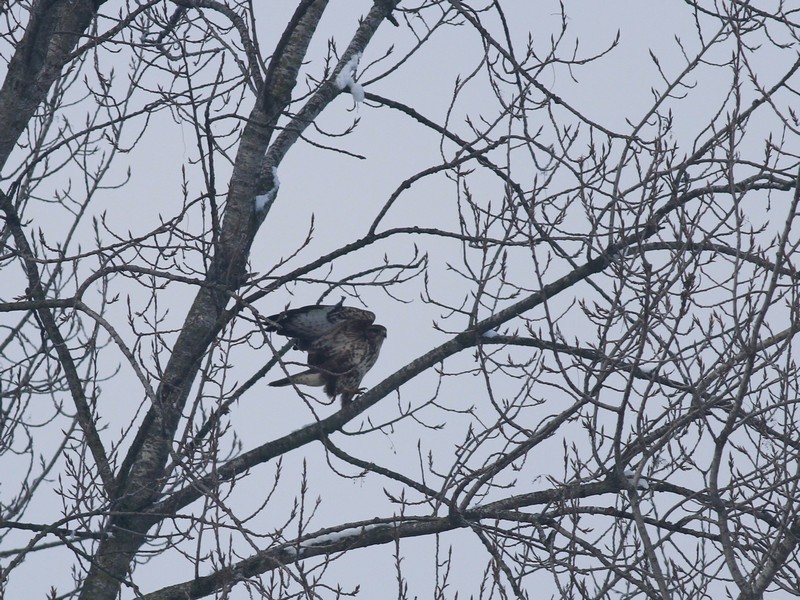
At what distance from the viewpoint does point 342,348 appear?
6.62 m

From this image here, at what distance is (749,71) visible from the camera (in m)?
4.55

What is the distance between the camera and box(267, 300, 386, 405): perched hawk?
20.8 ft

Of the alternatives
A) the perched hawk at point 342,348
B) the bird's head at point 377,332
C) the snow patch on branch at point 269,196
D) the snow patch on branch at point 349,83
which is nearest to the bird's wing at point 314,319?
the perched hawk at point 342,348

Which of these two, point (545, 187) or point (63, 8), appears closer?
point (63, 8)

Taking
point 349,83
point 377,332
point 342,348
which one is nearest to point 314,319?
point 342,348

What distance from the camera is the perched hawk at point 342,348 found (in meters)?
6.35

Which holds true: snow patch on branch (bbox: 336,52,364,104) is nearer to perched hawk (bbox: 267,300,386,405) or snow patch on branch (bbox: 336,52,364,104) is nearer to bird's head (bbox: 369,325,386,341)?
perched hawk (bbox: 267,300,386,405)

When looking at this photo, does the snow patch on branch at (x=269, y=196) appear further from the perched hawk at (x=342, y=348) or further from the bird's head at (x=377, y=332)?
the bird's head at (x=377, y=332)

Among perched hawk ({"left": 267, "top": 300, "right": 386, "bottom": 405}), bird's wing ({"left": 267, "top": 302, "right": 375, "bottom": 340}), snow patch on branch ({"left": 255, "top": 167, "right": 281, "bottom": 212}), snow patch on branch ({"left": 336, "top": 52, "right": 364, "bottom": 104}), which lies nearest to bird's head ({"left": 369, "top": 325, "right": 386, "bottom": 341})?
perched hawk ({"left": 267, "top": 300, "right": 386, "bottom": 405})

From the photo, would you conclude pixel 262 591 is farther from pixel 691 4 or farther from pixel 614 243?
pixel 691 4

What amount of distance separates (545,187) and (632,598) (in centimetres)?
201

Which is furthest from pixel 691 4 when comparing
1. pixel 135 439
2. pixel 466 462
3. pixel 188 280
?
pixel 135 439

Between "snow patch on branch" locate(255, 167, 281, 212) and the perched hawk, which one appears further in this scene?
the perched hawk

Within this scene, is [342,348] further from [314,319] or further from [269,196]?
[269,196]
